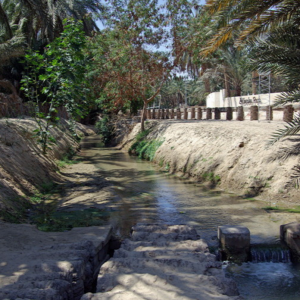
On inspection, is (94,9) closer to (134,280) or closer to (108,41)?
(108,41)

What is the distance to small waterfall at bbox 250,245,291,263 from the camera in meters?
6.34

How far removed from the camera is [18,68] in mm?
29234

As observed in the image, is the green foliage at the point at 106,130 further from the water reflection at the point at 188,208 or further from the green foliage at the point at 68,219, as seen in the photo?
the green foliage at the point at 68,219

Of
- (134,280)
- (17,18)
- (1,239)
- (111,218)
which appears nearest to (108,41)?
(17,18)

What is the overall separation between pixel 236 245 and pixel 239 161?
217 inches

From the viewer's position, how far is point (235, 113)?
27.9 metres

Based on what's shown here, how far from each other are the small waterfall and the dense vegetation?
154 inches

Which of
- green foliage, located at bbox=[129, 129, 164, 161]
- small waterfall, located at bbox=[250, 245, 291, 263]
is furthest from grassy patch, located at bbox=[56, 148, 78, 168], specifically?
small waterfall, located at bbox=[250, 245, 291, 263]

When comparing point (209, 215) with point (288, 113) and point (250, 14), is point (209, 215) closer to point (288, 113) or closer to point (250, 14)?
point (250, 14)

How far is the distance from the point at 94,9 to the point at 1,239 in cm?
2853

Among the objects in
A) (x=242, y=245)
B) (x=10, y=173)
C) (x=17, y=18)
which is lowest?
(x=242, y=245)

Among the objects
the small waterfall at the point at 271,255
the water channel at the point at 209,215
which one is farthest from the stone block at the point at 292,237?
the water channel at the point at 209,215

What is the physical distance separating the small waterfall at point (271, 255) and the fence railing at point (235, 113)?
8.24 m

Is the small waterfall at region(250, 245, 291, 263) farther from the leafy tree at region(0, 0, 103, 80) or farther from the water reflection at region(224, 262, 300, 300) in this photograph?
the leafy tree at region(0, 0, 103, 80)
